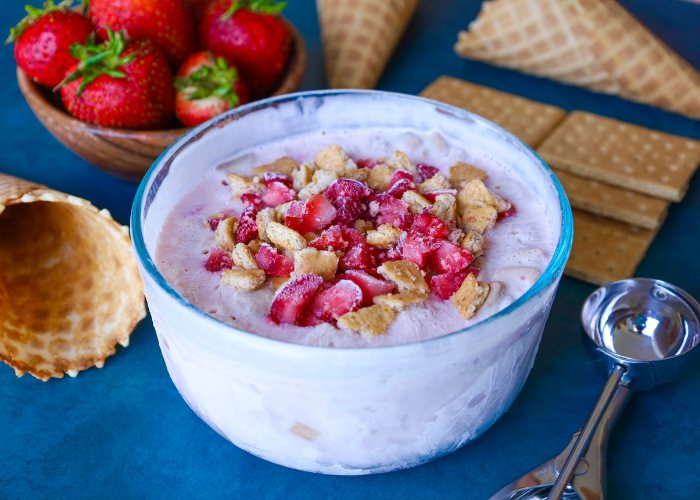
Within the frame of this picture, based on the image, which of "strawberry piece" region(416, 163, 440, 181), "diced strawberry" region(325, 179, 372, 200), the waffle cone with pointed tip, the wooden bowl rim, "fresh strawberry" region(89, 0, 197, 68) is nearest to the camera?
"diced strawberry" region(325, 179, 372, 200)

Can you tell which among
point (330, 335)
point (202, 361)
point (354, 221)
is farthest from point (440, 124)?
point (202, 361)

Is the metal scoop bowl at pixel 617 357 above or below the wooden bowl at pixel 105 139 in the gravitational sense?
below

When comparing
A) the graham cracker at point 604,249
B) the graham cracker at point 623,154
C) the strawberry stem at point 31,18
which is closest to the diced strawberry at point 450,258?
the graham cracker at point 604,249

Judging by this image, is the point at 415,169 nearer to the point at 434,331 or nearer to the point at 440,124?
the point at 440,124

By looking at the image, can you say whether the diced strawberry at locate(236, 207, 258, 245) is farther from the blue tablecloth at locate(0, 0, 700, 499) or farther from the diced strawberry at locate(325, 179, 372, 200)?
the blue tablecloth at locate(0, 0, 700, 499)

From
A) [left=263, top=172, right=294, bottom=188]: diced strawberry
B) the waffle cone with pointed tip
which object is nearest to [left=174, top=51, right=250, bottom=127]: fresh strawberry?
[left=263, top=172, right=294, bottom=188]: diced strawberry

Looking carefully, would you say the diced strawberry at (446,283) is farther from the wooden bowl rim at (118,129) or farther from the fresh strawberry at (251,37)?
the fresh strawberry at (251,37)
